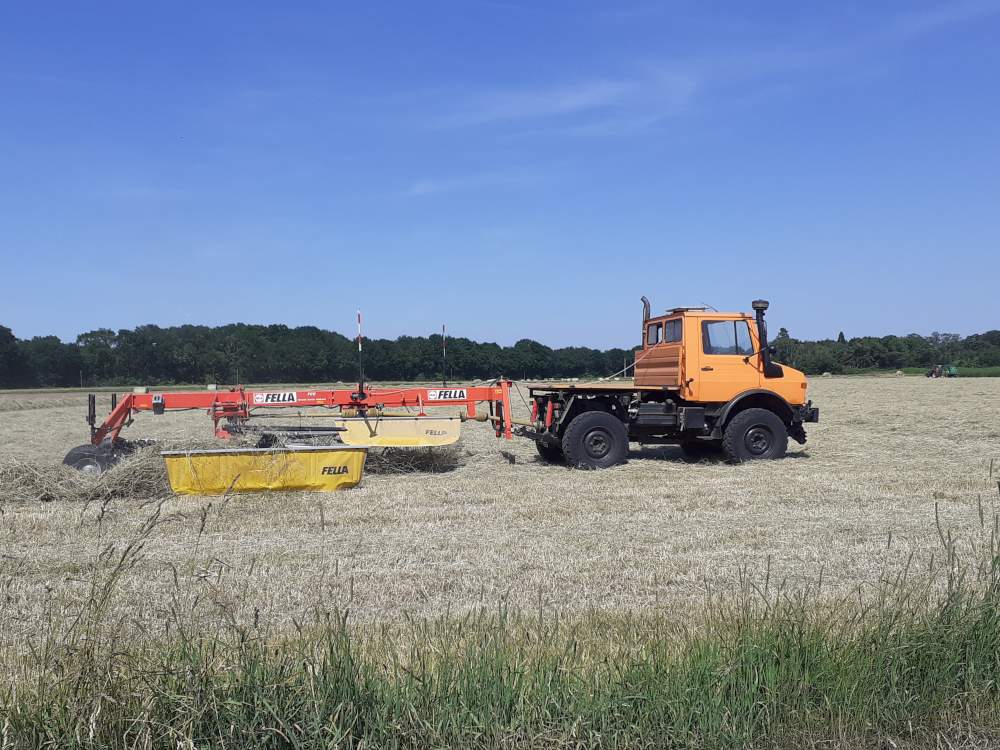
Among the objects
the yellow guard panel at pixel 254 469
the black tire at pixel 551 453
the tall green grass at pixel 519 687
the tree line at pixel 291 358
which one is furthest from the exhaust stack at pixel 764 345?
the tree line at pixel 291 358

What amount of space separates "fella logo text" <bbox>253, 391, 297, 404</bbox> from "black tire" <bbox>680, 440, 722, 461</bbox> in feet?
21.6

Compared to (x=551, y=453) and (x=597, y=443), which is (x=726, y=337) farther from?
(x=551, y=453)

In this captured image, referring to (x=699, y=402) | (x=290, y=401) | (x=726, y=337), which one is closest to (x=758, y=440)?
(x=699, y=402)

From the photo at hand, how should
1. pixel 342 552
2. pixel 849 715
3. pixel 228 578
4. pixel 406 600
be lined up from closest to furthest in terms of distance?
pixel 849 715 → pixel 406 600 → pixel 228 578 → pixel 342 552

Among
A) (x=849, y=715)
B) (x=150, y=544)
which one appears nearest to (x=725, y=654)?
(x=849, y=715)

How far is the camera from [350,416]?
13648mm

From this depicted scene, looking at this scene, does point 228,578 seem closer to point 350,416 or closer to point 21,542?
point 21,542

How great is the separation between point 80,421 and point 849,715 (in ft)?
94.0

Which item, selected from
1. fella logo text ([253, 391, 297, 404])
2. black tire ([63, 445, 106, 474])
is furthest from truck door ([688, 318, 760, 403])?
black tire ([63, 445, 106, 474])

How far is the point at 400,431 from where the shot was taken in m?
13.3

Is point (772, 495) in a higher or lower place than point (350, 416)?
lower

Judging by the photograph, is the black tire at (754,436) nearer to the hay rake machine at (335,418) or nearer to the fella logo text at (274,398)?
the hay rake machine at (335,418)

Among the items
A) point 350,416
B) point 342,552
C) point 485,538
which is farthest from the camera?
point 350,416

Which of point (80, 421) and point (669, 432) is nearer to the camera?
point (669, 432)
